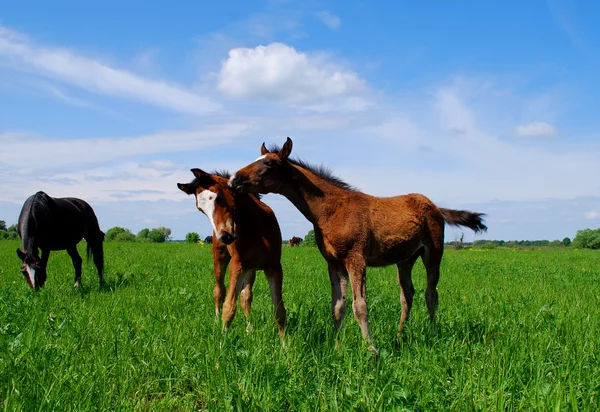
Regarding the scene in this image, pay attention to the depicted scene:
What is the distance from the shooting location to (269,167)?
5.10 m

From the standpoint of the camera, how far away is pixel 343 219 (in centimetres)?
519

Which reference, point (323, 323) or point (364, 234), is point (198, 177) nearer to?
point (364, 234)

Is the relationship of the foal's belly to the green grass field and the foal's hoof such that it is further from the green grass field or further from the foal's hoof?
the foal's hoof

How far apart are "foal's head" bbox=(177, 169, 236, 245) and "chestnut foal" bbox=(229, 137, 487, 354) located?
443mm

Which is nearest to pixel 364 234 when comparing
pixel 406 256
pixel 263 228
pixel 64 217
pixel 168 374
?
pixel 406 256

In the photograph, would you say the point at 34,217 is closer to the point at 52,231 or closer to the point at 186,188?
the point at 52,231

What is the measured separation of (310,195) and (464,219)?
9.26 ft

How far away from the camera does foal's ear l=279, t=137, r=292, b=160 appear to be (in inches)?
200

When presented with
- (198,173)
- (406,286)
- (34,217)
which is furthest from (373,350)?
(34,217)

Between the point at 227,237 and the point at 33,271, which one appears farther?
the point at 33,271

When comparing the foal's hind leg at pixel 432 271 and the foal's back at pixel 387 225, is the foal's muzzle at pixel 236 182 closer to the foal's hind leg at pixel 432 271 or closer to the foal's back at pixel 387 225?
the foal's back at pixel 387 225

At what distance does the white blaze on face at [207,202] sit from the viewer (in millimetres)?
5359

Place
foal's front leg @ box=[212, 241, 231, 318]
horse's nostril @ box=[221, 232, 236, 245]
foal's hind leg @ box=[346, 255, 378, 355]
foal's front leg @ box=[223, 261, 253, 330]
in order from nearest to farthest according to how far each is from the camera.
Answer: foal's hind leg @ box=[346, 255, 378, 355]
horse's nostril @ box=[221, 232, 236, 245]
foal's front leg @ box=[223, 261, 253, 330]
foal's front leg @ box=[212, 241, 231, 318]

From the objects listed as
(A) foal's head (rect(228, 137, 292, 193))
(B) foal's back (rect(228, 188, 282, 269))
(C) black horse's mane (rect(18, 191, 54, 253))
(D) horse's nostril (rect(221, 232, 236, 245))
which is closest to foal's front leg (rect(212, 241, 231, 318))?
(B) foal's back (rect(228, 188, 282, 269))
